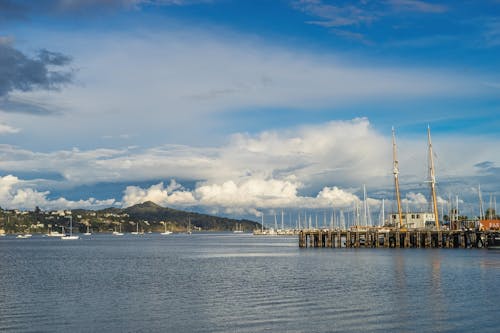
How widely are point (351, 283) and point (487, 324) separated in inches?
996

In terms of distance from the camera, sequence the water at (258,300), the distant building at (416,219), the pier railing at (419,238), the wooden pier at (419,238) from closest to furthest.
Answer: the water at (258,300)
the pier railing at (419,238)
the wooden pier at (419,238)
the distant building at (416,219)

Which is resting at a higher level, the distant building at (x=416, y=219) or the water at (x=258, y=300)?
the distant building at (x=416, y=219)

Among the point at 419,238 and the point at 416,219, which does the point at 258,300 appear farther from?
the point at 416,219

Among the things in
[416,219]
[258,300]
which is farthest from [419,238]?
[258,300]

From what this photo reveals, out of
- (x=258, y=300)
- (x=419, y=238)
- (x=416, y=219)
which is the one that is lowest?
(x=258, y=300)

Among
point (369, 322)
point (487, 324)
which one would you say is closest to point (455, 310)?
point (487, 324)

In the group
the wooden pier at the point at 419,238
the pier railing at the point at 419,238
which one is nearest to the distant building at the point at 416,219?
the pier railing at the point at 419,238

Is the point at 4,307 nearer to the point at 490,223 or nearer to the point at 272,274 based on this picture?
the point at 272,274

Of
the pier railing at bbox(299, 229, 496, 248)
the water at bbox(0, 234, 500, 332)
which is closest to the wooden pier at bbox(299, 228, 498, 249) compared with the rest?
the pier railing at bbox(299, 229, 496, 248)

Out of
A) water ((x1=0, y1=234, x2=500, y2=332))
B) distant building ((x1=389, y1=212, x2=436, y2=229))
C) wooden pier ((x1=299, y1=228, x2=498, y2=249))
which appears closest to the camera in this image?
water ((x1=0, y1=234, x2=500, y2=332))

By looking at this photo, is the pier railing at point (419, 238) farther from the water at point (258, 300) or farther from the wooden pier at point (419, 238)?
the water at point (258, 300)

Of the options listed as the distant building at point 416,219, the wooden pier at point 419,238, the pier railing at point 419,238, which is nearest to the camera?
the pier railing at point 419,238

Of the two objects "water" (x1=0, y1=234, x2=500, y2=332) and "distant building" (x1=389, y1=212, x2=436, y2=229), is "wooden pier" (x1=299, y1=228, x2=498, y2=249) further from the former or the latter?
"water" (x1=0, y1=234, x2=500, y2=332)

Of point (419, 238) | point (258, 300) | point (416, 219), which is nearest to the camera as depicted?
point (258, 300)
